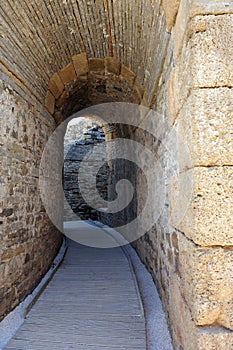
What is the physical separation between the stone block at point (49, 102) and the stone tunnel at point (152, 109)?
3cm

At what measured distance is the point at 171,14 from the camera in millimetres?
1740

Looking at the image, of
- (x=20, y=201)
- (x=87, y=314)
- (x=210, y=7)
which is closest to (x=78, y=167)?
(x=20, y=201)

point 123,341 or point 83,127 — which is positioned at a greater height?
point 83,127

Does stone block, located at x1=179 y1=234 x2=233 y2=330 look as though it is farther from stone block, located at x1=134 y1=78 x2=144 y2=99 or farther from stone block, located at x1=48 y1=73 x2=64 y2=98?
stone block, located at x1=48 y1=73 x2=64 y2=98

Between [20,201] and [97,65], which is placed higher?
[97,65]

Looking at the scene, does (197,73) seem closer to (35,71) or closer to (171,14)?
(171,14)

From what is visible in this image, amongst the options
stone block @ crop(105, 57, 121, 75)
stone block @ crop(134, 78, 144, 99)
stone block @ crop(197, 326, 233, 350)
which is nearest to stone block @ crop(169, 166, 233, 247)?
stone block @ crop(197, 326, 233, 350)

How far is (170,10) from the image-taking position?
1.73m

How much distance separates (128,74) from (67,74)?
0.87 meters

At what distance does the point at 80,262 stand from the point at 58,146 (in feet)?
7.20

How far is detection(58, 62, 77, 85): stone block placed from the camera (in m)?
3.62

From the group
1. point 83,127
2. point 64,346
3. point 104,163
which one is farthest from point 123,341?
point 83,127

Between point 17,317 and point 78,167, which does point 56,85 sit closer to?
point 17,317

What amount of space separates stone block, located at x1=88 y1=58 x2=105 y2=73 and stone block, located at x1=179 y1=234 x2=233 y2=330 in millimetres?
3178
